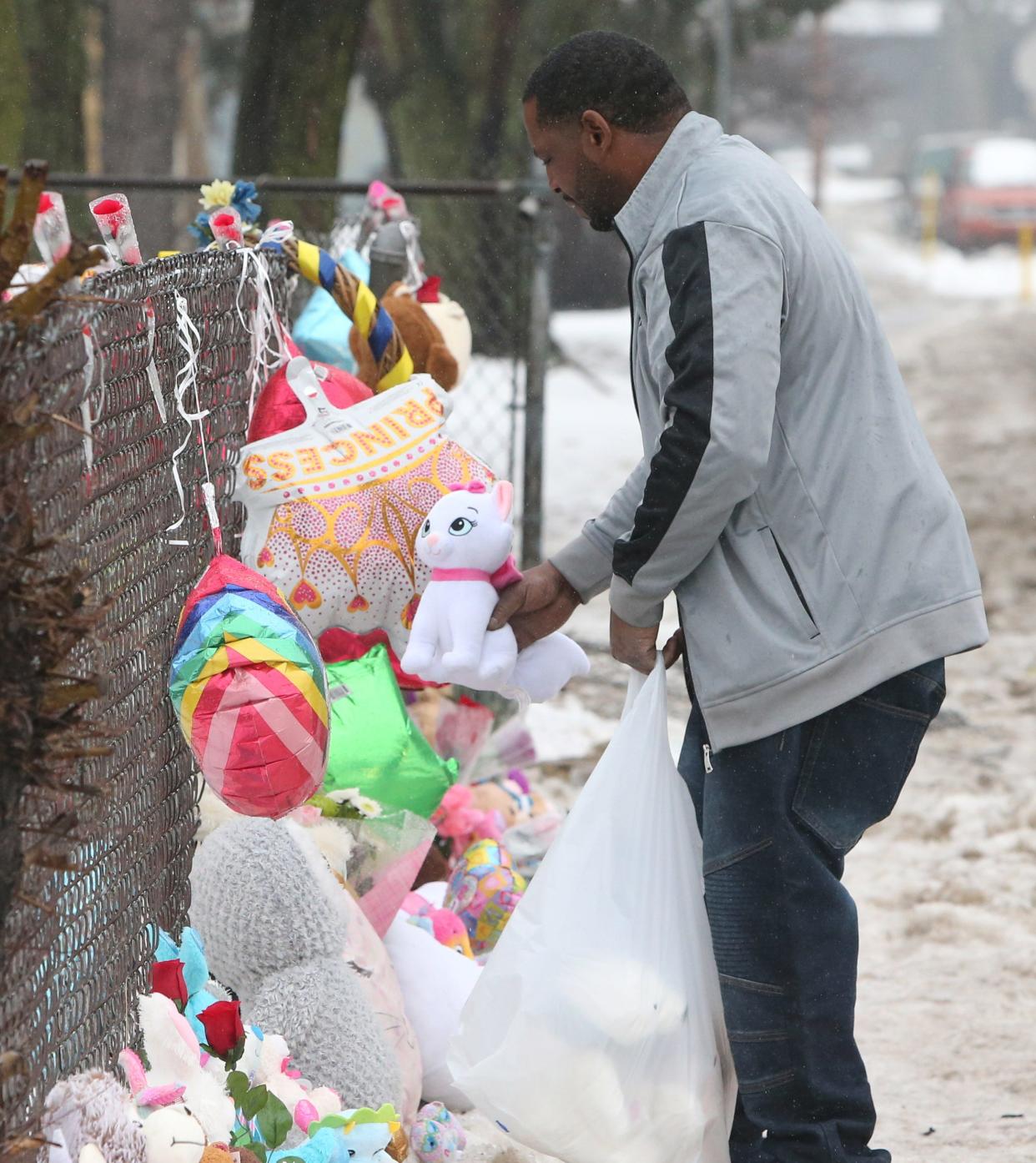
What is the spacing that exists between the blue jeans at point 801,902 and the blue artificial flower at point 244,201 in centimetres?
168

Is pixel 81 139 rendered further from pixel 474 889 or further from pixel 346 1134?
pixel 346 1134

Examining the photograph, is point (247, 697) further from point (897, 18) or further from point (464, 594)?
point (897, 18)

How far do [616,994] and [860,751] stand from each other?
55 centimetres

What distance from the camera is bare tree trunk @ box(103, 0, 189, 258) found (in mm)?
13070

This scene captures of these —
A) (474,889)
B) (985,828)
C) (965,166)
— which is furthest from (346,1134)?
(965,166)

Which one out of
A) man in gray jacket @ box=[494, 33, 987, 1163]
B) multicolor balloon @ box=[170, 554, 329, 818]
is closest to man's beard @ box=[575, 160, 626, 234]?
man in gray jacket @ box=[494, 33, 987, 1163]

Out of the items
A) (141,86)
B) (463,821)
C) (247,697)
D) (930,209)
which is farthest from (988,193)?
(247,697)

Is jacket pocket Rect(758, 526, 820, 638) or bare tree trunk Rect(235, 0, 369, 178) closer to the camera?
jacket pocket Rect(758, 526, 820, 638)

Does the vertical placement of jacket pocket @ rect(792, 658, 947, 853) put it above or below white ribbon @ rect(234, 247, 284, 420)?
below

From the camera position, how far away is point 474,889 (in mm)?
3729

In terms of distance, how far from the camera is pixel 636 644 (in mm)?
2732

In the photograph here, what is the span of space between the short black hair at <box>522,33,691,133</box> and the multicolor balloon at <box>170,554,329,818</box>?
0.91m

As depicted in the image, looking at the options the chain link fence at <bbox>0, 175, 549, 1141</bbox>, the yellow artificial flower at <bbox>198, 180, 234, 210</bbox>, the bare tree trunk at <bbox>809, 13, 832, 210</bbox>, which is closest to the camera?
the chain link fence at <bbox>0, 175, 549, 1141</bbox>

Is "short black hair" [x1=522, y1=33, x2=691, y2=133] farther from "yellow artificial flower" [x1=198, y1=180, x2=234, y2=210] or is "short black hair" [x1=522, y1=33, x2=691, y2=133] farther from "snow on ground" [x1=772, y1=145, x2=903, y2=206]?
"snow on ground" [x1=772, y1=145, x2=903, y2=206]
